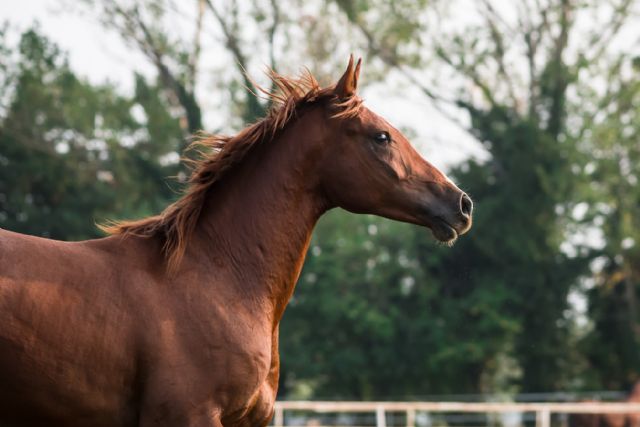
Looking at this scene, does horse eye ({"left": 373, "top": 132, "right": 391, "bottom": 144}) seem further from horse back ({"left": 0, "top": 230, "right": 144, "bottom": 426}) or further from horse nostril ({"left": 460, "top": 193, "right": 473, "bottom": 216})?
horse back ({"left": 0, "top": 230, "right": 144, "bottom": 426})

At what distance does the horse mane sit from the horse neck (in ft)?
0.19

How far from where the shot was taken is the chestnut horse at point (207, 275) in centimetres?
335

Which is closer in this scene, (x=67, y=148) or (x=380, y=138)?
(x=380, y=138)

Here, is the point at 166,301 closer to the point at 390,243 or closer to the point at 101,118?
the point at 390,243

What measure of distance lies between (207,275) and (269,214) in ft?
1.60

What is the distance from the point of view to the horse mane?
3.94 metres

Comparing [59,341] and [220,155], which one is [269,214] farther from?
[59,341]

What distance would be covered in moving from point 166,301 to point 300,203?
36.5 inches

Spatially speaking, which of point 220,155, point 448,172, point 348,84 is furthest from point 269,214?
point 448,172

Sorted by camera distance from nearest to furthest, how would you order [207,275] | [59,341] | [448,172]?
[59,341]
[207,275]
[448,172]

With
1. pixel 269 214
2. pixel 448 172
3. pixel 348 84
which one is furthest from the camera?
pixel 448 172

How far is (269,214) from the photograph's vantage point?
4121 millimetres

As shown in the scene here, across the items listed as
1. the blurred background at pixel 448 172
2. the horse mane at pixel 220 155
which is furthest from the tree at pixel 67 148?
the horse mane at pixel 220 155

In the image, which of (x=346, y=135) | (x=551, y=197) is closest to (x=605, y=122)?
(x=551, y=197)
